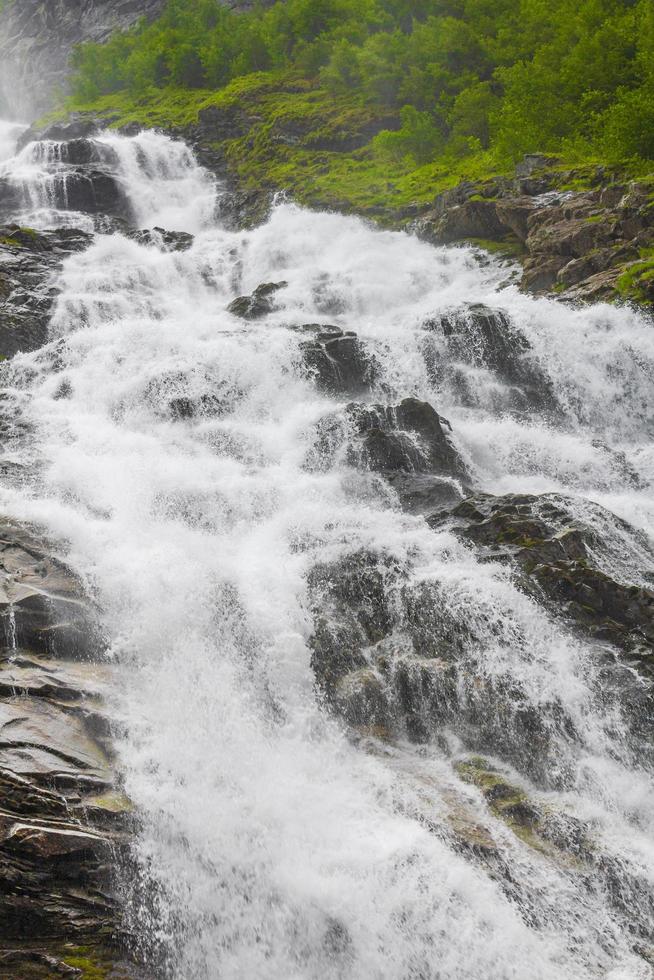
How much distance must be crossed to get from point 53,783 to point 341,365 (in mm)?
11670

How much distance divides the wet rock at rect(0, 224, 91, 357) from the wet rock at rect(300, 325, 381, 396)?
787 centimetres

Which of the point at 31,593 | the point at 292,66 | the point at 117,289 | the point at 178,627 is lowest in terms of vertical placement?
the point at 178,627

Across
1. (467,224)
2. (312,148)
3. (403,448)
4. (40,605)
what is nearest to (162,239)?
(467,224)

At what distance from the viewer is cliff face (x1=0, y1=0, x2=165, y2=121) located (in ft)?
184

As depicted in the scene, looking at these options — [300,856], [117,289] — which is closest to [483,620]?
[300,856]

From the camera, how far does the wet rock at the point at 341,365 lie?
16.0m

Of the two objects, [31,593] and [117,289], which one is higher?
[117,289]

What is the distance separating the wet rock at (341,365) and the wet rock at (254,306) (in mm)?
3742

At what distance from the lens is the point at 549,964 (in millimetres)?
5953

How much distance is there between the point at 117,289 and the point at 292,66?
26834 millimetres

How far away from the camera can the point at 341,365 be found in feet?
53.2

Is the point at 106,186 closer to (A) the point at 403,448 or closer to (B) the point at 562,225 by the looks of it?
(B) the point at 562,225

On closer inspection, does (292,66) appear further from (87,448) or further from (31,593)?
(31,593)

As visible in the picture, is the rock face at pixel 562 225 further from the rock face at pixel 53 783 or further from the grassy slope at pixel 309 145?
the rock face at pixel 53 783
